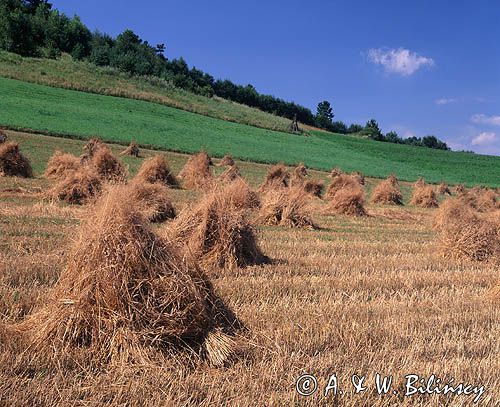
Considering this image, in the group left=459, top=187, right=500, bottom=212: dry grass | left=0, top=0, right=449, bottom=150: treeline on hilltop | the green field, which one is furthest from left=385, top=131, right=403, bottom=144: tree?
left=459, top=187, right=500, bottom=212: dry grass

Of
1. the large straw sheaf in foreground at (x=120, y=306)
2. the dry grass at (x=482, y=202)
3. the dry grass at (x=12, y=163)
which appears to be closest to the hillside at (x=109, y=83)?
the dry grass at (x=12, y=163)

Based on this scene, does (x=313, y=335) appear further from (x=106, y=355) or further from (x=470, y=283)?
(x=470, y=283)

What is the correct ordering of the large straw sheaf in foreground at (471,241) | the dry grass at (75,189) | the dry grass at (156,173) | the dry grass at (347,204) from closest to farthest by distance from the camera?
the large straw sheaf in foreground at (471,241)
the dry grass at (75,189)
the dry grass at (347,204)
the dry grass at (156,173)

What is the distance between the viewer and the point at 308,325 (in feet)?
18.6

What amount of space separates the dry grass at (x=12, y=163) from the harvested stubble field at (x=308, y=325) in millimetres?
7400

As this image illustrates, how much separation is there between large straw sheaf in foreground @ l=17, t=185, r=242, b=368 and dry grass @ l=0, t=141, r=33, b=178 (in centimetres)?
1525

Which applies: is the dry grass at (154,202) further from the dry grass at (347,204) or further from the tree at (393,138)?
the tree at (393,138)

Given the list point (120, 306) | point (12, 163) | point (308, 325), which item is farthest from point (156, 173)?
point (120, 306)

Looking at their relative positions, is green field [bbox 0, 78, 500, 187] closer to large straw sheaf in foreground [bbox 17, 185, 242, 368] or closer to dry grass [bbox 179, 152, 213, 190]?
dry grass [bbox 179, 152, 213, 190]

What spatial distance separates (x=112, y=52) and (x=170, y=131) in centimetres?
4266

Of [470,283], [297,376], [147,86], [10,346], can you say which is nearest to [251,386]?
[297,376]

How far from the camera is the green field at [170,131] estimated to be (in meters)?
37.7

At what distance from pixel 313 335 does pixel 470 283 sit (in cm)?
473

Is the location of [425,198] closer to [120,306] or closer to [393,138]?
[120,306]
